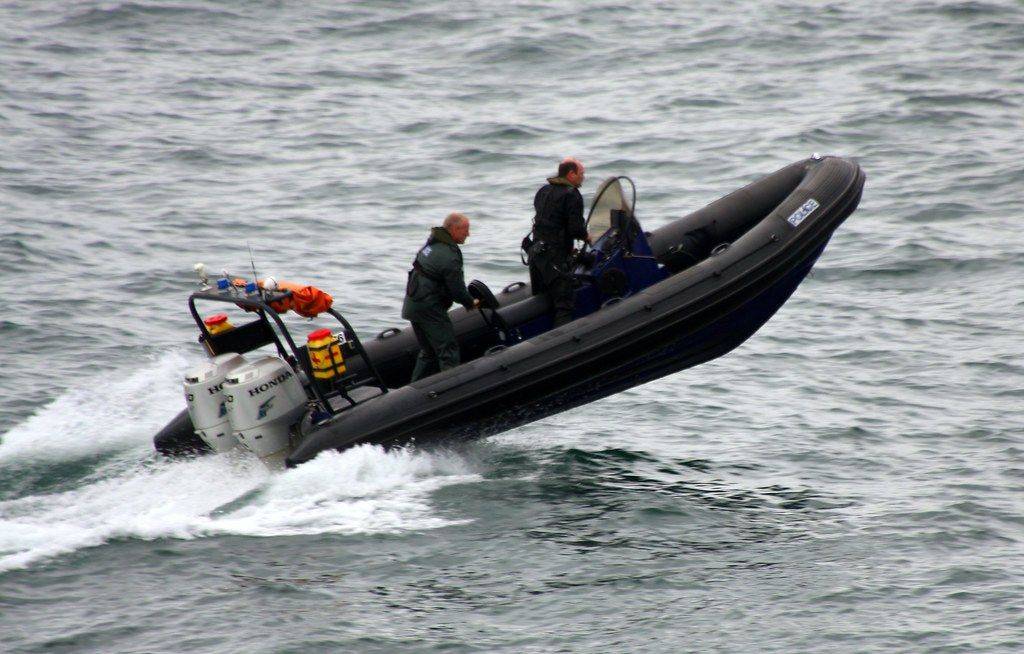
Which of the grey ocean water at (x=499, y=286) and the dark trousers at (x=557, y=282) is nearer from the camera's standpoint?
the grey ocean water at (x=499, y=286)

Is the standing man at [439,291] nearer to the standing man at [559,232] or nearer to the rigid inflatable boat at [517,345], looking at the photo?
the rigid inflatable boat at [517,345]

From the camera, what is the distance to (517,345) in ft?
27.2

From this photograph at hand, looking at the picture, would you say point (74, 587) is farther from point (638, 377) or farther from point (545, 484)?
point (638, 377)

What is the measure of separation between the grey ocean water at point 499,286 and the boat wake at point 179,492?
0.03 m

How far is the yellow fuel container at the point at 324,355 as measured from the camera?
26.0ft

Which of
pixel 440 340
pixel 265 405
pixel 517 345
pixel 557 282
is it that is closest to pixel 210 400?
pixel 265 405

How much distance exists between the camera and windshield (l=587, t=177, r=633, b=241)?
28.8 ft

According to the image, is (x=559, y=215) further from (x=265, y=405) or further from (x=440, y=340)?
(x=265, y=405)

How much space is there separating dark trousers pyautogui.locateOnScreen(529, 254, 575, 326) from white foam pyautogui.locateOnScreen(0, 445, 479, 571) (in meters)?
1.15

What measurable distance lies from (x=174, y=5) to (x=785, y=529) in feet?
55.9

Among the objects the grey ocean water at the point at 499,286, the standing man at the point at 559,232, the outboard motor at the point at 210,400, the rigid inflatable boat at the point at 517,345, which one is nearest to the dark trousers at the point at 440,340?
the rigid inflatable boat at the point at 517,345

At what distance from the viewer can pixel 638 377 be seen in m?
8.55

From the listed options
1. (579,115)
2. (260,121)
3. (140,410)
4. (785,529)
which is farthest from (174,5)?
(785,529)

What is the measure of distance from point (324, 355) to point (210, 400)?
696mm
